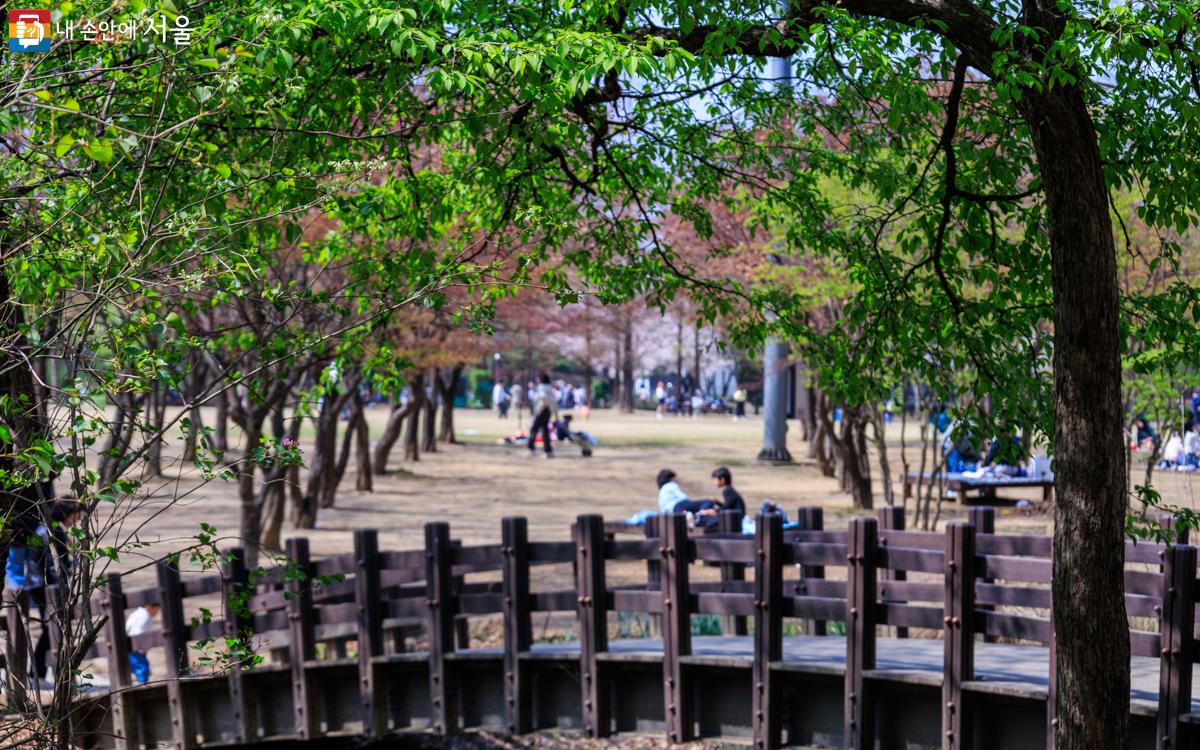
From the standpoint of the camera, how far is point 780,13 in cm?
772

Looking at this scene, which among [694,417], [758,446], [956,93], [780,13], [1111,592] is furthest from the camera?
[694,417]

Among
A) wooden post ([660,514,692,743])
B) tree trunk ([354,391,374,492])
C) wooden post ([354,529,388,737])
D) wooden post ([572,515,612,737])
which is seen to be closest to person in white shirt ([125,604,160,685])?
wooden post ([354,529,388,737])

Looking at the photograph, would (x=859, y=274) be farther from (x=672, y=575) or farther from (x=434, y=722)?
(x=434, y=722)

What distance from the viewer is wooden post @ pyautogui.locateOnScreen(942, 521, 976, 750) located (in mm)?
8039

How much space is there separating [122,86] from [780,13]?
3.80 metres

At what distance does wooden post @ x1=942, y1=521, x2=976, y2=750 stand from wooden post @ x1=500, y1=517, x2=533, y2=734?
3.08 m

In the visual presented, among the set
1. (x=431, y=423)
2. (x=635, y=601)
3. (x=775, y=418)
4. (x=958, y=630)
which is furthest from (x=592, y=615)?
(x=431, y=423)

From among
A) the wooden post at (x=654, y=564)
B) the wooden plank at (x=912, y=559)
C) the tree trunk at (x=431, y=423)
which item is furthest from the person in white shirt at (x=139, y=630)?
the tree trunk at (x=431, y=423)

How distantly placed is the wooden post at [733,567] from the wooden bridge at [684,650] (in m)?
0.02

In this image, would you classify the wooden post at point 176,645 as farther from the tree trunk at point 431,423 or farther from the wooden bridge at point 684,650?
the tree trunk at point 431,423

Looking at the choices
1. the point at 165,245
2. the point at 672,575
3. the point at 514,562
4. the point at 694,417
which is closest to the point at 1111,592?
the point at 672,575

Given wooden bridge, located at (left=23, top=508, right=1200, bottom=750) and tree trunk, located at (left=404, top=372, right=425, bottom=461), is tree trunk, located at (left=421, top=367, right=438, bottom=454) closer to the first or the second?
tree trunk, located at (left=404, top=372, right=425, bottom=461)

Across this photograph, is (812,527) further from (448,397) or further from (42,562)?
(448,397)

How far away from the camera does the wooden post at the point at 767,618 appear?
888cm
